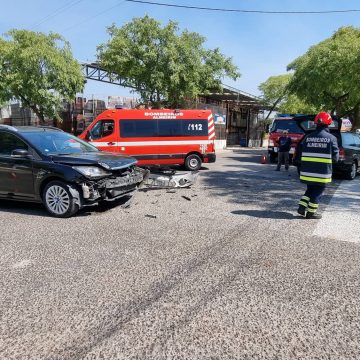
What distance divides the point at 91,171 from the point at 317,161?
402cm

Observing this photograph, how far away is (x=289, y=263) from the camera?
4.32m

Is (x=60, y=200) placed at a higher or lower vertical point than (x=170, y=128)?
lower

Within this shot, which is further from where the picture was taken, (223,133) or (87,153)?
(223,133)

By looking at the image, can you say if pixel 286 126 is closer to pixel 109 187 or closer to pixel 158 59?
pixel 158 59

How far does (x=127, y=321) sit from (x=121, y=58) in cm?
1687

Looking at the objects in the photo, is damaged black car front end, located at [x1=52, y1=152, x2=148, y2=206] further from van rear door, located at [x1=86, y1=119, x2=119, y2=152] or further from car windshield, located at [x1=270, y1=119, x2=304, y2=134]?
car windshield, located at [x1=270, y1=119, x2=304, y2=134]

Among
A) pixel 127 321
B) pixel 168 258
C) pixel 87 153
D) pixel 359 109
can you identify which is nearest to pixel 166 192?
pixel 87 153

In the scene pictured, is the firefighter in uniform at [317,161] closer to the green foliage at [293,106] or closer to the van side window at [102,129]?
the van side window at [102,129]

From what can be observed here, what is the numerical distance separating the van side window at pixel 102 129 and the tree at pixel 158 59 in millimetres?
5968

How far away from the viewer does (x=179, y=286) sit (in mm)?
3697

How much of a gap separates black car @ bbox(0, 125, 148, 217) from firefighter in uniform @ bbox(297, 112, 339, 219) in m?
3.32

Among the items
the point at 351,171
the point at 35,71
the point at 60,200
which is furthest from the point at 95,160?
the point at 35,71

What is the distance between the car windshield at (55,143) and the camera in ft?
22.3

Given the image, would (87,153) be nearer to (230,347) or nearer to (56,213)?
(56,213)
